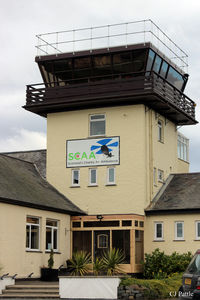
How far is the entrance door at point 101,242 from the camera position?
33281mm

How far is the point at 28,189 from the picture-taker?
31781mm

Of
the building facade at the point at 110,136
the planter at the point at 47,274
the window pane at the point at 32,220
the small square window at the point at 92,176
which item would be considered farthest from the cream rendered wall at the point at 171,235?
the window pane at the point at 32,220

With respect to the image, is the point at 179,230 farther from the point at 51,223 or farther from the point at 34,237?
Answer: the point at 34,237

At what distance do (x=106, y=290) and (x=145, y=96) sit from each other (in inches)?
520

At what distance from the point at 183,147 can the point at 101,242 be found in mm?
11157

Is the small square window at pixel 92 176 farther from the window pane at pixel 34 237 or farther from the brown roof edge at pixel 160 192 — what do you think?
the window pane at pixel 34 237

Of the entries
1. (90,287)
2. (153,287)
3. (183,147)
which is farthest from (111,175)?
(90,287)

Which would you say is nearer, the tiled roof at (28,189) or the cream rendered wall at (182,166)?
the tiled roof at (28,189)

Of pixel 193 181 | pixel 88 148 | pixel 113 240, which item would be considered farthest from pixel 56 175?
pixel 193 181

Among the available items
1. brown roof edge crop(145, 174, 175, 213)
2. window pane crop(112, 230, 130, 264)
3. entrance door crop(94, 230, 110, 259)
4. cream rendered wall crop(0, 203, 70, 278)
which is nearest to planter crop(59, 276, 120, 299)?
cream rendered wall crop(0, 203, 70, 278)

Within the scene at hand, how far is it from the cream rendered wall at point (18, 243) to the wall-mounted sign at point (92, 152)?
175 inches

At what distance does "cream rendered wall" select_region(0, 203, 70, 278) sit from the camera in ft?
90.9

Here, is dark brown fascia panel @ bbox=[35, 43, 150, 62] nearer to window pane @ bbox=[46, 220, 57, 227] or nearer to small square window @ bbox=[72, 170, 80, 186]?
small square window @ bbox=[72, 170, 80, 186]

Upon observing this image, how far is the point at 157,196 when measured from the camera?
35.2 m
